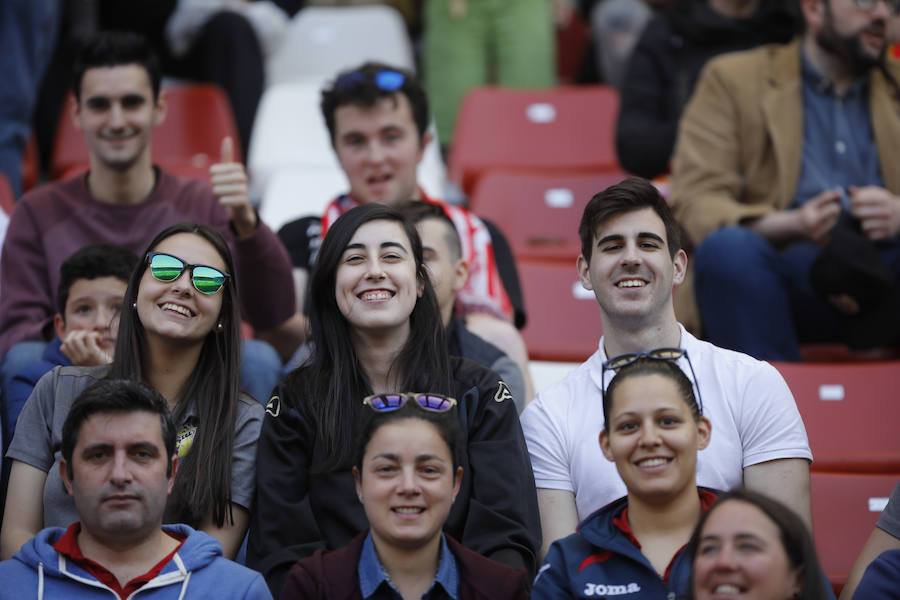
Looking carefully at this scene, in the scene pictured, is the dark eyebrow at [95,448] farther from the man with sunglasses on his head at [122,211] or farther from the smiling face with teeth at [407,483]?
the man with sunglasses on his head at [122,211]

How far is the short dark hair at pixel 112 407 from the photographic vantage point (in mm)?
2670

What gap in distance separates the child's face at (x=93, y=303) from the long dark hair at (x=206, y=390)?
30 cm

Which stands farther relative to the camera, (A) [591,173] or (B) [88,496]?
(A) [591,173]

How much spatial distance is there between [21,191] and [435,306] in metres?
2.86

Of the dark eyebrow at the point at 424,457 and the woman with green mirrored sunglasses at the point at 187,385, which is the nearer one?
the dark eyebrow at the point at 424,457

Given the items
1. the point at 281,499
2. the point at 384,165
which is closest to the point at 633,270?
the point at 281,499

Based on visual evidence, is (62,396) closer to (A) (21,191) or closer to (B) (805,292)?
(B) (805,292)

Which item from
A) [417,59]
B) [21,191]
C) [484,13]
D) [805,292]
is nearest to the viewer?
[805,292]

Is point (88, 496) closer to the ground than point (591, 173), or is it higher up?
closer to the ground

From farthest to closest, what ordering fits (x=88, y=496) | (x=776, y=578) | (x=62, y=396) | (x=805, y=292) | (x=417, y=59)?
(x=417, y=59) → (x=805, y=292) → (x=62, y=396) → (x=88, y=496) → (x=776, y=578)

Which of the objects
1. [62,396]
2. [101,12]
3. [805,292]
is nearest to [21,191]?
[101,12]

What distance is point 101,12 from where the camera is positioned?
262 inches

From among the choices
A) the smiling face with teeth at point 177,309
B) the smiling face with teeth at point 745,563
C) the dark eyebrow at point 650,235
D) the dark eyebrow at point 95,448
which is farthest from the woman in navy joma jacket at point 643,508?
the smiling face with teeth at point 177,309

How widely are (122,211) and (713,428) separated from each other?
1910 mm
